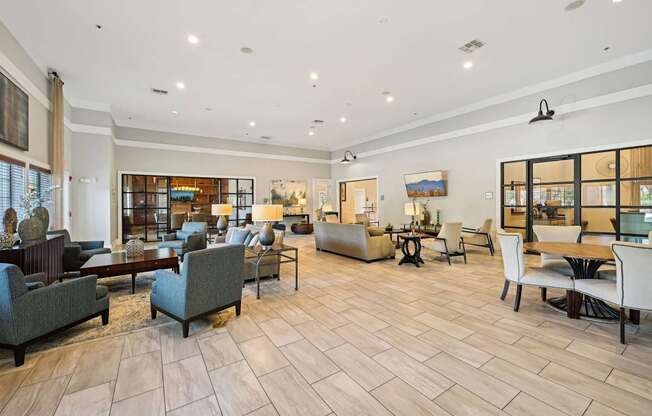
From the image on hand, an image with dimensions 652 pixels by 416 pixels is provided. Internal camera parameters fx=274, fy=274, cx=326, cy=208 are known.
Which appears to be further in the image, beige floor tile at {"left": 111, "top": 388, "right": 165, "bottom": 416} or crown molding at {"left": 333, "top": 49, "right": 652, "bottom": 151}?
crown molding at {"left": 333, "top": 49, "right": 652, "bottom": 151}

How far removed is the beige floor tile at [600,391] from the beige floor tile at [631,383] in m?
0.06

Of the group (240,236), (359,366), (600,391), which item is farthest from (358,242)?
(600,391)

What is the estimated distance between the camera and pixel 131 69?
520 cm

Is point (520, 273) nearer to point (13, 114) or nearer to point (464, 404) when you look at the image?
point (464, 404)

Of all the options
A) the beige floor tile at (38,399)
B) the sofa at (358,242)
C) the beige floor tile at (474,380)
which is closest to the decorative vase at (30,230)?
the beige floor tile at (38,399)

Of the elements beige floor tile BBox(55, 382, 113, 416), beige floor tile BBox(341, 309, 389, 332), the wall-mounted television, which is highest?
the wall-mounted television

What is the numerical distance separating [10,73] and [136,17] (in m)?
2.12

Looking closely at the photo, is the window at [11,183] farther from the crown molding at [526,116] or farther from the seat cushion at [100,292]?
the crown molding at [526,116]

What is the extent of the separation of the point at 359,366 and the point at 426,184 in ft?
23.1

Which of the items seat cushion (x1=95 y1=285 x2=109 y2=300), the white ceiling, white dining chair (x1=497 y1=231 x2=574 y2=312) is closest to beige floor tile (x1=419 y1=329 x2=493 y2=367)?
white dining chair (x1=497 y1=231 x2=574 y2=312)

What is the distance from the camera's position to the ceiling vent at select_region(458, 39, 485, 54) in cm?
440

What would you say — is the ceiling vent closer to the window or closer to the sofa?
the sofa

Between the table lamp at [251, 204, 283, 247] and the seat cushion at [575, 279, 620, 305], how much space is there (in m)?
3.74

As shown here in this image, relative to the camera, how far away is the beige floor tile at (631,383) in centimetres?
194
